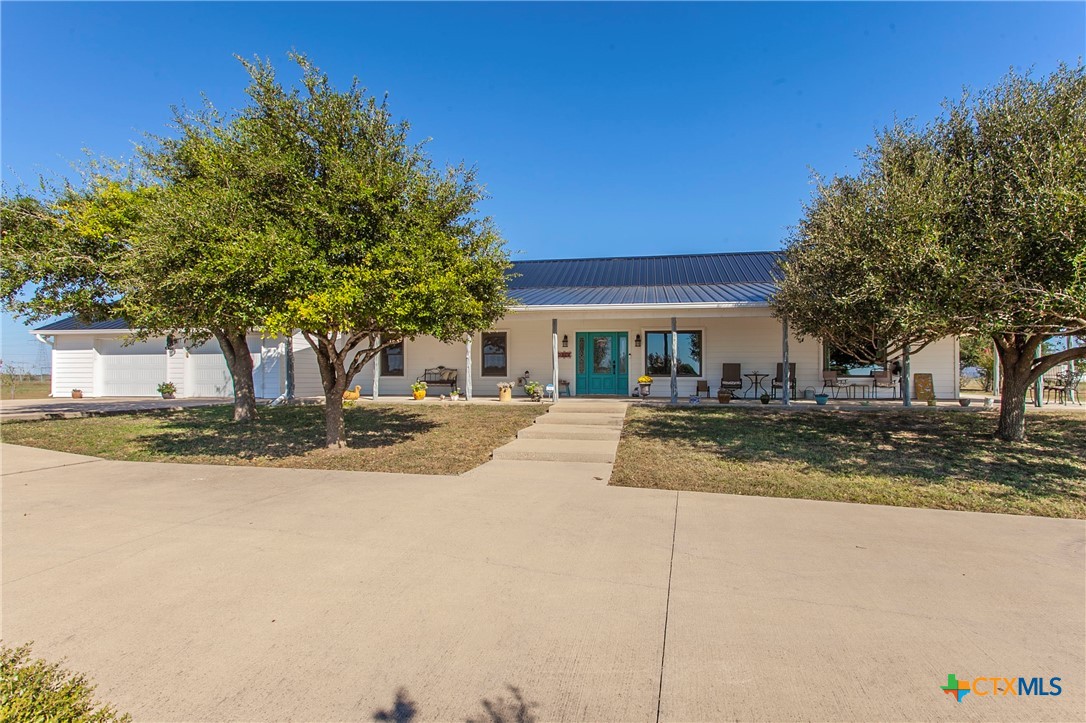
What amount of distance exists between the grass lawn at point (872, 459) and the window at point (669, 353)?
13.9 feet

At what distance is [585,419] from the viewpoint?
34.6ft

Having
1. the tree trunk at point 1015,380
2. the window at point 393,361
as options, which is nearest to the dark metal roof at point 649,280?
the window at point 393,361

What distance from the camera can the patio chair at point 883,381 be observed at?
1370cm

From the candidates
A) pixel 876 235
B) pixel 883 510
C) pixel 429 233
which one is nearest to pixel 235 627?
pixel 429 233

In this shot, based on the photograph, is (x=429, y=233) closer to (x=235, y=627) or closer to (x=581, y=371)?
Result: (x=235, y=627)

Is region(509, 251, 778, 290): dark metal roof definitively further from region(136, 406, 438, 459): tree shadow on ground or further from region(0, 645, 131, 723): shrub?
region(0, 645, 131, 723): shrub

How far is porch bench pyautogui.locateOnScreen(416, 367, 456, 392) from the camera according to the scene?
52.5 feet

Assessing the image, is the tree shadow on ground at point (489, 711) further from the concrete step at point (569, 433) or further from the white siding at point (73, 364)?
the white siding at point (73, 364)

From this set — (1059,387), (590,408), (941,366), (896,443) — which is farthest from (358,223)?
(1059,387)

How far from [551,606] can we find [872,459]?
20.7 feet

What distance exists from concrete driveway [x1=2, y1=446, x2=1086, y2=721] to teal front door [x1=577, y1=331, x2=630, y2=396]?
32.3 ft

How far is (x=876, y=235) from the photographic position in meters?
6.52

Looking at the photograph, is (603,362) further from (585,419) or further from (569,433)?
(569,433)

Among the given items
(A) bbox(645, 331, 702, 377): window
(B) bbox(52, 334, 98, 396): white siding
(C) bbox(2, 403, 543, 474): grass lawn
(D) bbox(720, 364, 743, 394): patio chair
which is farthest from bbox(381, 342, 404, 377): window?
(B) bbox(52, 334, 98, 396): white siding
